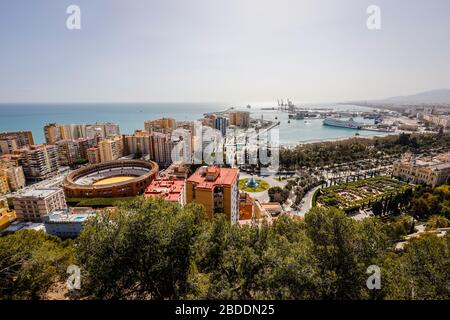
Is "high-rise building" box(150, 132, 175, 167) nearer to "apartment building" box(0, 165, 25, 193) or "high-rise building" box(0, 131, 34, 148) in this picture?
"apartment building" box(0, 165, 25, 193)

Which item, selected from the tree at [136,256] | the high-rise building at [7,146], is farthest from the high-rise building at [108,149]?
the tree at [136,256]

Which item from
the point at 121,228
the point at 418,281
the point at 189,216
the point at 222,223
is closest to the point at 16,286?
the point at 121,228

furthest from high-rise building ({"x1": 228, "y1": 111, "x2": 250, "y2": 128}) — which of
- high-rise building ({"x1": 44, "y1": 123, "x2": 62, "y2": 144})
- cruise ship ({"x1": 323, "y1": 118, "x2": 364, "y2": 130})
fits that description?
high-rise building ({"x1": 44, "y1": 123, "x2": 62, "y2": 144})

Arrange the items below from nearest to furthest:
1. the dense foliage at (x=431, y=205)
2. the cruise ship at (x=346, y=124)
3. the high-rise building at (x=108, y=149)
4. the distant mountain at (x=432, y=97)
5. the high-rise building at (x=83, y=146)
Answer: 1. the dense foliage at (x=431, y=205)
2. the high-rise building at (x=108, y=149)
3. the high-rise building at (x=83, y=146)
4. the cruise ship at (x=346, y=124)
5. the distant mountain at (x=432, y=97)

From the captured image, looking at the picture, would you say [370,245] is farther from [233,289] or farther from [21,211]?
[21,211]

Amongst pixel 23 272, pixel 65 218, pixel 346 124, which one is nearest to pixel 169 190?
pixel 65 218

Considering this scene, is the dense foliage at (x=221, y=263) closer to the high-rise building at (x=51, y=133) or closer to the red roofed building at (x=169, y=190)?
the red roofed building at (x=169, y=190)
